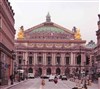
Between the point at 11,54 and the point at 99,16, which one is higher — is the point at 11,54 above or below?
below

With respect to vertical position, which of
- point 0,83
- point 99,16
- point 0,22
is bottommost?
point 0,83

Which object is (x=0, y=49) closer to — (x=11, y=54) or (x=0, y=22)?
(x=0, y=22)

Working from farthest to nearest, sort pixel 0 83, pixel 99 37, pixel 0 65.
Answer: pixel 99 37, pixel 0 65, pixel 0 83

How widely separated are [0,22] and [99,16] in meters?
48.8

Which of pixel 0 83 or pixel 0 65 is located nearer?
pixel 0 83

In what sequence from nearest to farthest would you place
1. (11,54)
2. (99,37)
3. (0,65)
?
(0,65)
(11,54)
(99,37)

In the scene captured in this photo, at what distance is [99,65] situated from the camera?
111 m

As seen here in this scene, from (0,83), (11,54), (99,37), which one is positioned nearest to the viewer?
(0,83)

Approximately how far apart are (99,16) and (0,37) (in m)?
48.1

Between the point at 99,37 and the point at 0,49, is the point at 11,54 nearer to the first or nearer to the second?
the point at 99,37

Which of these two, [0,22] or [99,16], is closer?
[0,22]

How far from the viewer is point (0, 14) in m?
65.9

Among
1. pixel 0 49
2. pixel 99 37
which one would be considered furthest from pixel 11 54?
pixel 0 49

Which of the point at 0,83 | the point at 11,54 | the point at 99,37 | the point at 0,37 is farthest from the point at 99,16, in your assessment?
the point at 0,83
